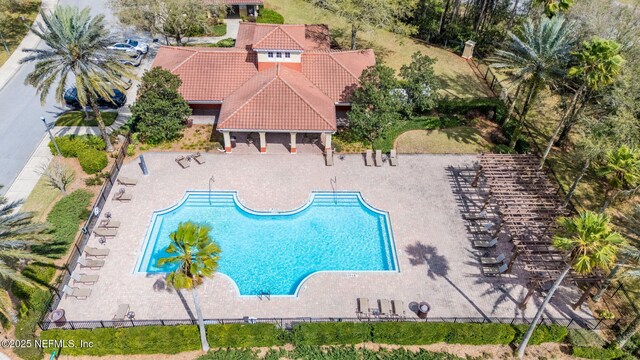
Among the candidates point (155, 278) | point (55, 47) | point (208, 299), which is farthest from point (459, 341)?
point (55, 47)

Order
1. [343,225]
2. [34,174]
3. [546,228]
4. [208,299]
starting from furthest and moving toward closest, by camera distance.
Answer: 1. [34,174]
2. [343,225]
3. [546,228]
4. [208,299]

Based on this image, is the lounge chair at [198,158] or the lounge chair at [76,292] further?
the lounge chair at [198,158]

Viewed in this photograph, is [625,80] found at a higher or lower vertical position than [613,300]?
higher

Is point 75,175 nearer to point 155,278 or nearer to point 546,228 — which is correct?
point 155,278

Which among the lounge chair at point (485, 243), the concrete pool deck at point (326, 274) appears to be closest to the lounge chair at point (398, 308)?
the concrete pool deck at point (326, 274)

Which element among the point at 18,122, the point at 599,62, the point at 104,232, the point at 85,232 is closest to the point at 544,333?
the point at 599,62

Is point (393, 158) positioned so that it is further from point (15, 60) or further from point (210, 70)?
point (15, 60)

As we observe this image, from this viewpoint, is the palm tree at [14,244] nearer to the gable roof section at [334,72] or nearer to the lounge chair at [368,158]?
the lounge chair at [368,158]

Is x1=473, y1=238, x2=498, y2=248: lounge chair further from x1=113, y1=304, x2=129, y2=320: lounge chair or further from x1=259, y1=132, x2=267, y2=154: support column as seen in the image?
x1=113, y1=304, x2=129, y2=320: lounge chair
